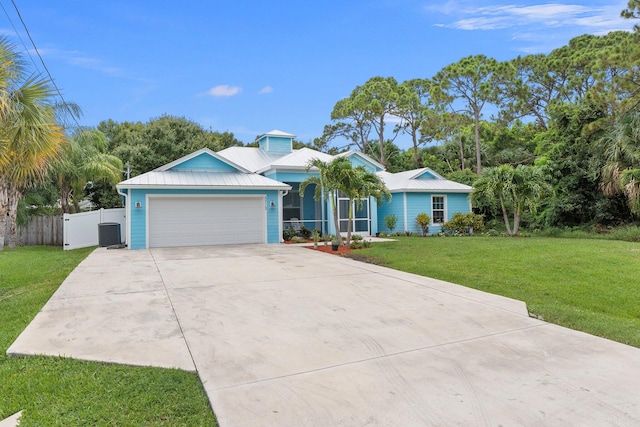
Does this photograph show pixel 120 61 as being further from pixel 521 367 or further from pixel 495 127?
pixel 495 127

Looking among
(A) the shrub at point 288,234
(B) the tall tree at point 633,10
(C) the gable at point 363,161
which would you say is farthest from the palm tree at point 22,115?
(B) the tall tree at point 633,10

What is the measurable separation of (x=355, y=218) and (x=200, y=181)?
24.9ft

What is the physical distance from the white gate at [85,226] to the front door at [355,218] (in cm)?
934

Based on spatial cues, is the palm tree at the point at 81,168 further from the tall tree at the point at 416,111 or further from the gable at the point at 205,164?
the tall tree at the point at 416,111

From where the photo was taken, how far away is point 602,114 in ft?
57.8

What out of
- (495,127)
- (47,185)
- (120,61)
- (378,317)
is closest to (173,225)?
(120,61)

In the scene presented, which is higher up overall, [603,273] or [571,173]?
[571,173]

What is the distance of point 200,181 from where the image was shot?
14898 millimetres

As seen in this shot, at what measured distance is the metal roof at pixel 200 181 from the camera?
14.0m

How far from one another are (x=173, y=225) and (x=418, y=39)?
12.2m

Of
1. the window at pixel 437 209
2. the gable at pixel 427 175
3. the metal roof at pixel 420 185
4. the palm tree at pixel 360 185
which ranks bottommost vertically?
the window at pixel 437 209

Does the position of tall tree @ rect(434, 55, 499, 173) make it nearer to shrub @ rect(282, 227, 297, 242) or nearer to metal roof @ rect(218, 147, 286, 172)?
metal roof @ rect(218, 147, 286, 172)

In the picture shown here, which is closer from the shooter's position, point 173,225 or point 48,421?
point 48,421

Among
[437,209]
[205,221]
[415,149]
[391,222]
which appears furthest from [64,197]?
[415,149]
